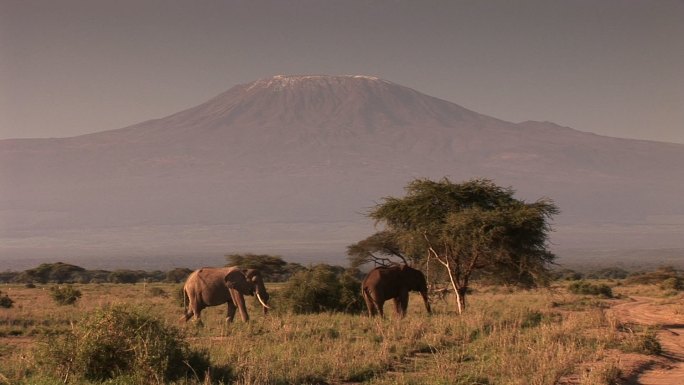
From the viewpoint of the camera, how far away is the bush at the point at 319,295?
967 inches

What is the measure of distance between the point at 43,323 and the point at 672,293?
31.4 m

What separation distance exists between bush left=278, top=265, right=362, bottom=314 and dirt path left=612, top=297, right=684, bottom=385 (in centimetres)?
862

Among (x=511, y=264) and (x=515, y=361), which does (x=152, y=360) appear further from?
(x=511, y=264)

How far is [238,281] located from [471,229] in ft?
23.6

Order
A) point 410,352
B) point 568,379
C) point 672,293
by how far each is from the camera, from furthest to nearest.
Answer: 1. point 672,293
2. point 410,352
3. point 568,379

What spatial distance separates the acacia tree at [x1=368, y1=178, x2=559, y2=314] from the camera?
22.6m

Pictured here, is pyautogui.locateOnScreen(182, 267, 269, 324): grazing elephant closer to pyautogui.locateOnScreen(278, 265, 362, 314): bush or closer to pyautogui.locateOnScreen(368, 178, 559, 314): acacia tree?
pyautogui.locateOnScreen(278, 265, 362, 314): bush

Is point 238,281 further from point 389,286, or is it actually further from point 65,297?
point 65,297

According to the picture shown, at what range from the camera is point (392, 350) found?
583 inches

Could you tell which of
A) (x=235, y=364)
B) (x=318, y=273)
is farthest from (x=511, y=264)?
(x=235, y=364)

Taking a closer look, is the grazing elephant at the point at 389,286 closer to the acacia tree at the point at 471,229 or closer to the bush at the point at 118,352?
the acacia tree at the point at 471,229

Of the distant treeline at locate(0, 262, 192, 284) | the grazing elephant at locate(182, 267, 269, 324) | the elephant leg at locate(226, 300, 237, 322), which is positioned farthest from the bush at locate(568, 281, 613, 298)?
the distant treeline at locate(0, 262, 192, 284)

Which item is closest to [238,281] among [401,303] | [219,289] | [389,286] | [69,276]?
[219,289]

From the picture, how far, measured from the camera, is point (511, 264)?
23.9 metres
